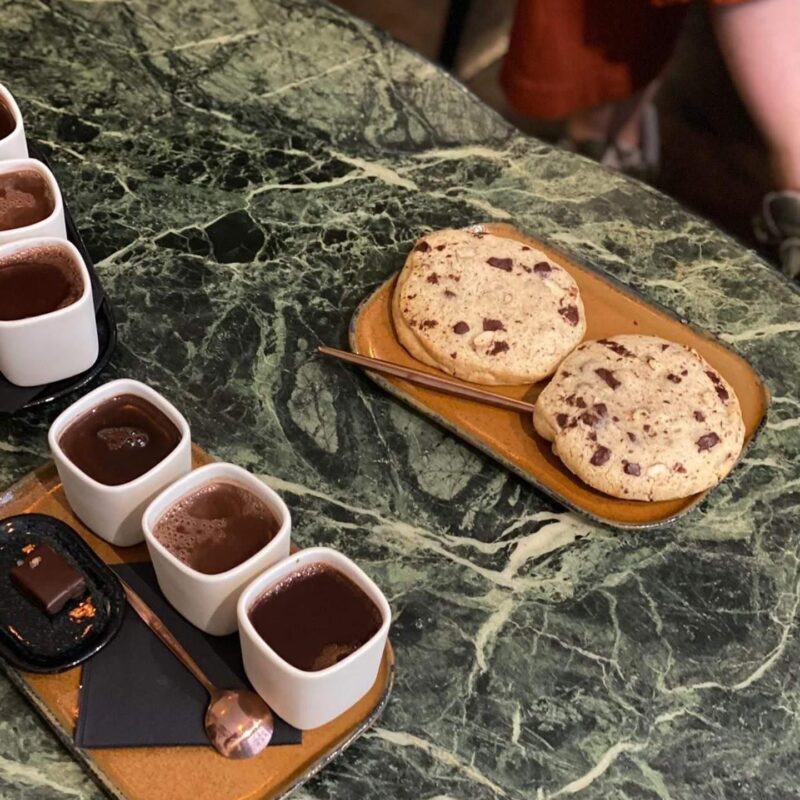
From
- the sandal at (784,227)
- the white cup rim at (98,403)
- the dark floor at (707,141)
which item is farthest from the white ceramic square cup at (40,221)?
the dark floor at (707,141)

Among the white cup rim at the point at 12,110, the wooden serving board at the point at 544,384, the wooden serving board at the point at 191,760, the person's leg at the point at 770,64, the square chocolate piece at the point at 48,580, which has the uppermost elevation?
the person's leg at the point at 770,64

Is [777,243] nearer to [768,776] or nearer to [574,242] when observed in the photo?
[574,242]

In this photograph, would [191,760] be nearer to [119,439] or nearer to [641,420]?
[119,439]

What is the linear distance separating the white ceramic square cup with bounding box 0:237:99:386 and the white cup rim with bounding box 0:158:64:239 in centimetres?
2

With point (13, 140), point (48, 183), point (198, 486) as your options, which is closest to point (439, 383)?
point (198, 486)

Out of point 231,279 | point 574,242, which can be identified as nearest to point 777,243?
point 574,242

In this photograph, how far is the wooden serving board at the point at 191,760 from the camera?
3.25ft

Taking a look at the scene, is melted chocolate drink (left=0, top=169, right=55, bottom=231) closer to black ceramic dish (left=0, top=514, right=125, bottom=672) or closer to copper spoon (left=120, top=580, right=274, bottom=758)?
black ceramic dish (left=0, top=514, right=125, bottom=672)

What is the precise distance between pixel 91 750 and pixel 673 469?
0.83 meters

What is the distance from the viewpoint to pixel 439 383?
55.3 inches

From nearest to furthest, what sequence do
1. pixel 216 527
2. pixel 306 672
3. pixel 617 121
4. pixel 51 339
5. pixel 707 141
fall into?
pixel 306 672
pixel 216 527
pixel 51 339
pixel 707 141
pixel 617 121

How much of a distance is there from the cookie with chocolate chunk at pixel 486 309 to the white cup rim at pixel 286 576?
1.54 feet

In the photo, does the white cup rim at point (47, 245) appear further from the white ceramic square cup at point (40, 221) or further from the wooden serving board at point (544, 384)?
the wooden serving board at point (544, 384)

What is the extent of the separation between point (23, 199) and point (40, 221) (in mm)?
65
